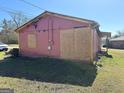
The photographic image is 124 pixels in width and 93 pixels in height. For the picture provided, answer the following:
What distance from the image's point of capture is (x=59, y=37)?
14664 millimetres

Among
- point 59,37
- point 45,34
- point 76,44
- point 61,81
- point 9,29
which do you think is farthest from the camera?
point 9,29

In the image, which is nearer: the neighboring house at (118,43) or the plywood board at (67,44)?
the plywood board at (67,44)

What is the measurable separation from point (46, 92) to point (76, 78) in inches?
103

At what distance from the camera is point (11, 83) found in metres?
8.33

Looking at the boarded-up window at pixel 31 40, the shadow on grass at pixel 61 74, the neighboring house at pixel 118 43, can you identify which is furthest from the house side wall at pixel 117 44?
the shadow on grass at pixel 61 74

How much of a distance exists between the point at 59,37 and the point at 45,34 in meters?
1.62

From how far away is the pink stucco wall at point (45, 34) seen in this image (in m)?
14.5

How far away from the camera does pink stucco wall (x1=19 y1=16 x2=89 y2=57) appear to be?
47.7 ft

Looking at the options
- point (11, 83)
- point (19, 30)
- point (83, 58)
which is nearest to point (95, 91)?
point (11, 83)

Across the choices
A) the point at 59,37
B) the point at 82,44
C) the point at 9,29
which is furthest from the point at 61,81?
the point at 9,29

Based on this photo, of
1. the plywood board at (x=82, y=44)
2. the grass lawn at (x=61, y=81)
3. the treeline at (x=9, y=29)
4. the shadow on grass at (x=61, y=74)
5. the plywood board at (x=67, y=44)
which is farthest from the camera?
the treeline at (x=9, y=29)

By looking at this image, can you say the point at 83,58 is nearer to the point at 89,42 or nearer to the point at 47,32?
the point at 89,42

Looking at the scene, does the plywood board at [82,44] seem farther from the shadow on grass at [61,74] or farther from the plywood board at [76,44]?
the shadow on grass at [61,74]

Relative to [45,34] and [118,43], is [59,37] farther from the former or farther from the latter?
[118,43]
